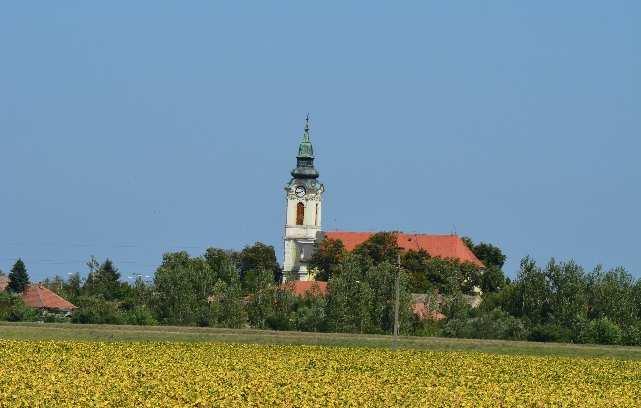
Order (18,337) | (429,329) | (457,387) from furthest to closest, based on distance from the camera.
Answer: (429,329), (18,337), (457,387)

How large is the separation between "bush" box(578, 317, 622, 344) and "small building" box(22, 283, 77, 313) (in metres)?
50.7

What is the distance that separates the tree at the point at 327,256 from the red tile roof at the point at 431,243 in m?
5.75

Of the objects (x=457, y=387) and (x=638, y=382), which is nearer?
(x=457, y=387)

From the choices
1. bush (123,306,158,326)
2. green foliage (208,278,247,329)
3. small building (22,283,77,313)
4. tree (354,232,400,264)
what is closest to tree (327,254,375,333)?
green foliage (208,278,247,329)

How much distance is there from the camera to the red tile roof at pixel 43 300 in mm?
133500

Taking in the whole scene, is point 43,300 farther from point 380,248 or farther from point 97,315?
point 380,248

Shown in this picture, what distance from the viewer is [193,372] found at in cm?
4638

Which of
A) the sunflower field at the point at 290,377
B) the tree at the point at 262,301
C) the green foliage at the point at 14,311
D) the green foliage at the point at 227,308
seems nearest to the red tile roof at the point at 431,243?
the tree at the point at 262,301

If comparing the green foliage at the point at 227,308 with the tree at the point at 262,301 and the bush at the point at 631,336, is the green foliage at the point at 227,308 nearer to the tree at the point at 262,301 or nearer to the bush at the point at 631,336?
the tree at the point at 262,301

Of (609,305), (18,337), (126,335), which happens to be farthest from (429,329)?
(18,337)

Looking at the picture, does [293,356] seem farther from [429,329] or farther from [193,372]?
[429,329]

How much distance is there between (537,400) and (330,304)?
64.4 meters

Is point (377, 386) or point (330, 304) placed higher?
point (330, 304)

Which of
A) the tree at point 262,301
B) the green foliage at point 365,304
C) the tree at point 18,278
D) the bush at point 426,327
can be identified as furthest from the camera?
the tree at point 18,278
